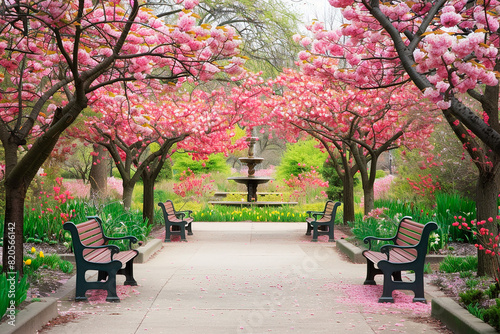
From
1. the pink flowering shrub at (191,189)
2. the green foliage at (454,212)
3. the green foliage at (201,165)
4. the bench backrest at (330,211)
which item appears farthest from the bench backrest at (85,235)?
the green foliage at (201,165)

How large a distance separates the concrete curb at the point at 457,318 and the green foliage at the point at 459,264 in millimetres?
2210

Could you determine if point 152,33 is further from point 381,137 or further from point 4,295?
point 381,137

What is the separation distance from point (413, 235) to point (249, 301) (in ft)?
8.06

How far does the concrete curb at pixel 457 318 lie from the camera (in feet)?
15.0

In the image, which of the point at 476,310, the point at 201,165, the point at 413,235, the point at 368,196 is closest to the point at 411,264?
the point at 413,235

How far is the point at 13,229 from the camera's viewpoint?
6148 mm

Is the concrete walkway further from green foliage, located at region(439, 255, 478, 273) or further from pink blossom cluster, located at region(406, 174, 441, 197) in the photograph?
pink blossom cluster, located at region(406, 174, 441, 197)

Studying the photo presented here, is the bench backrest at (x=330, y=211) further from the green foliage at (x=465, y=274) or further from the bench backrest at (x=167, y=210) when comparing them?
the green foliage at (x=465, y=274)

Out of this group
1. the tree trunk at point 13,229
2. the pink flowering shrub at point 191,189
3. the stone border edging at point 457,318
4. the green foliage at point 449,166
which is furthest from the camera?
the pink flowering shrub at point 191,189

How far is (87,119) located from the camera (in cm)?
1217

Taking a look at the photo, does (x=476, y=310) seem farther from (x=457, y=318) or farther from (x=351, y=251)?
(x=351, y=251)

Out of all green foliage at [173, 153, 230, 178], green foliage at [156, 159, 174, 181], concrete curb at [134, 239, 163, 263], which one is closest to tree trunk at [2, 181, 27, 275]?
concrete curb at [134, 239, 163, 263]

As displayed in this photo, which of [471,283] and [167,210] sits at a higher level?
[167,210]

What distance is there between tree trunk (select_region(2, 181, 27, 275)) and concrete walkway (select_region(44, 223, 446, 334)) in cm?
75
